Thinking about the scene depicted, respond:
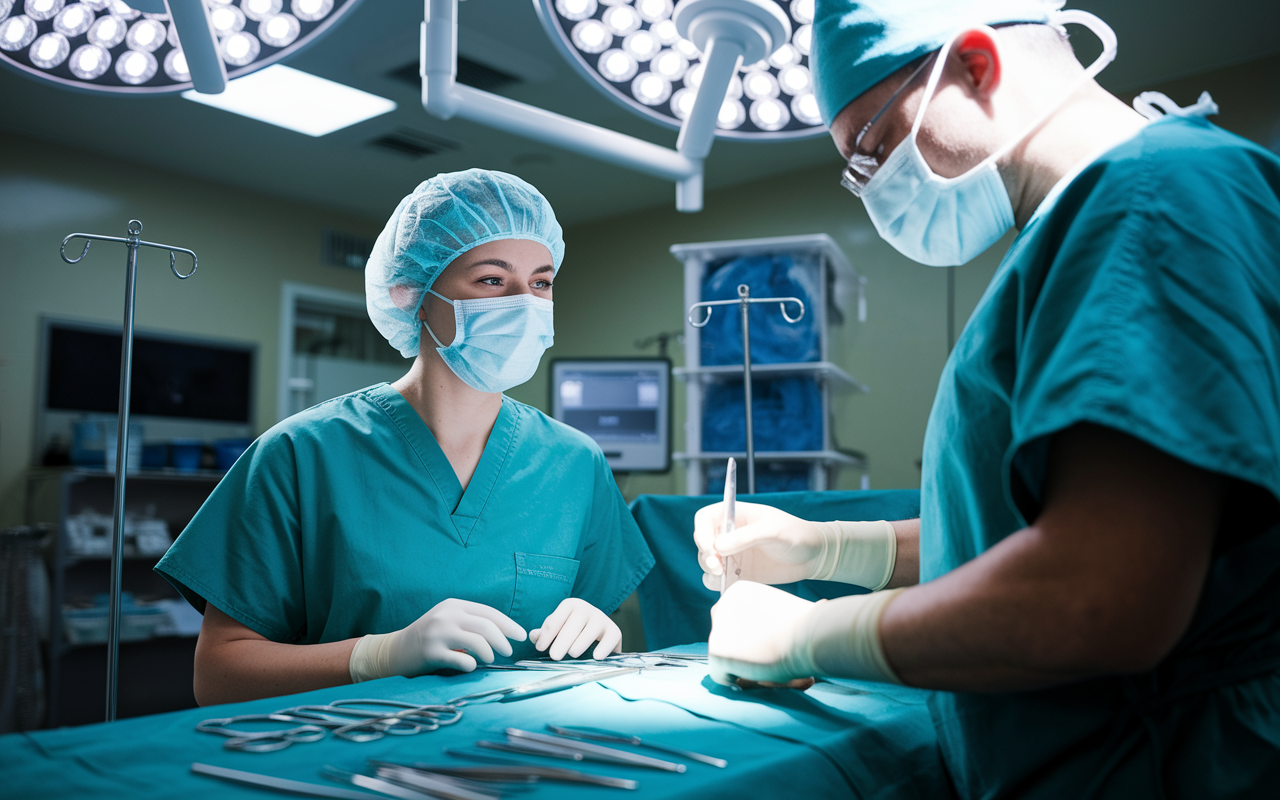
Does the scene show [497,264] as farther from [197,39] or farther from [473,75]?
[473,75]

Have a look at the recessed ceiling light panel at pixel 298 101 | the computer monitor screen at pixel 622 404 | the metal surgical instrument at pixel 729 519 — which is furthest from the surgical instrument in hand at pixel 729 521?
the recessed ceiling light panel at pixel 298 101

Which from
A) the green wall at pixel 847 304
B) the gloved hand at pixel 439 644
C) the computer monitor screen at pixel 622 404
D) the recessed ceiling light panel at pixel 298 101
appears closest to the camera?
the gloved hand at pixel 439 644

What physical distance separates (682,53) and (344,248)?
4.59 meters

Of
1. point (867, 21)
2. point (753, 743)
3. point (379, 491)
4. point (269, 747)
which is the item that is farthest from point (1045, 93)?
point (379, 491)

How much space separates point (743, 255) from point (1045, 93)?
9.05ft

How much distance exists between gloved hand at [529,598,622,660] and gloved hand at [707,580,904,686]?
12.8 inches

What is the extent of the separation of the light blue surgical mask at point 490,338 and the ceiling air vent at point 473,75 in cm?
253

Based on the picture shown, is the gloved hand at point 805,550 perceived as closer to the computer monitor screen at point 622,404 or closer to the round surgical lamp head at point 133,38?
the round surgical lamp head at point 133,38

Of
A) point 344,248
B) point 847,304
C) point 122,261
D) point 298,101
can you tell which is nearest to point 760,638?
point 847,304

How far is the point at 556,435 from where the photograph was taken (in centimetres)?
163

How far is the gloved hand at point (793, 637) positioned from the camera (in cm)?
76

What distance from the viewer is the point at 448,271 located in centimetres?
154

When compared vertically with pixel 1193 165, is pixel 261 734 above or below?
below

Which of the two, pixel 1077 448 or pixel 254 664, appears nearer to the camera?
pixel 1077 448
